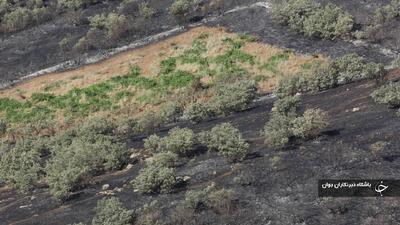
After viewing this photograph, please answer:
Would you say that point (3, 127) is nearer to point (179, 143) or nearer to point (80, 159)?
point (80, 159)

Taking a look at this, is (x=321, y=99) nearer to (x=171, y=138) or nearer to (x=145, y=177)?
(x=171, y=138)

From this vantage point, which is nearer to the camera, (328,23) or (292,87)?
(292,87)

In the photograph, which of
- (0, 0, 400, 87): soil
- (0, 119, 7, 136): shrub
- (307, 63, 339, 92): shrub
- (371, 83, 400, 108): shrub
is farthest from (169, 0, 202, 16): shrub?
(371, 83, 400, 108): shrub

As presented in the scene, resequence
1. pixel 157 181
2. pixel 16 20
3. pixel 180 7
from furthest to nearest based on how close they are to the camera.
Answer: pixel 16 20
pixel 180 7
pixel 157 181

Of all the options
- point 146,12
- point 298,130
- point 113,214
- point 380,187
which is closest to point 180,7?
point 146,12

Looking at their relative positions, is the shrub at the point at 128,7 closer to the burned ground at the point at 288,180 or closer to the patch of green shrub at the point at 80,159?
the patch of green shrub at the point at 80,159

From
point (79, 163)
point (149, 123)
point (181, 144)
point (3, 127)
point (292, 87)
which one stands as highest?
point (181, 144)

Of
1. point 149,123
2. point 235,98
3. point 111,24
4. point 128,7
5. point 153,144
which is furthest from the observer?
point 128,7
